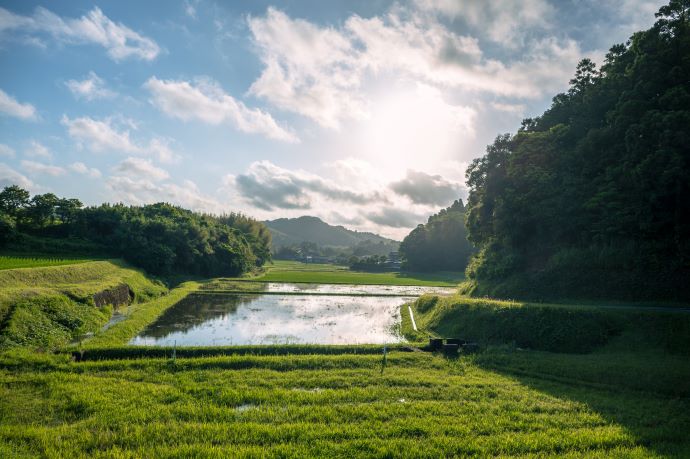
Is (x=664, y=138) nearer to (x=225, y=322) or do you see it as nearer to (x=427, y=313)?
(x=427, y=313)

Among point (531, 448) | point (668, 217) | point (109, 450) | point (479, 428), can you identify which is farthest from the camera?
point (668, 217)

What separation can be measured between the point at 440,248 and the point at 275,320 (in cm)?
7302

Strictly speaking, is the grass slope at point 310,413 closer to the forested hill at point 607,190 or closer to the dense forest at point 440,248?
the forested hill at point 607,190

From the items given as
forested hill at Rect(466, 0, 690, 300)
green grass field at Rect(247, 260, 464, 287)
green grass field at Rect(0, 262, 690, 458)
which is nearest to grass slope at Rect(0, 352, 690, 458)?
green grass field at Rect(0, 262, 690, 458)

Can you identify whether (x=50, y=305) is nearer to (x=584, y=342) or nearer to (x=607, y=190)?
(x=584, y=342)

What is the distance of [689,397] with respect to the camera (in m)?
11.8

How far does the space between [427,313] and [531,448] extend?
67.9 ft

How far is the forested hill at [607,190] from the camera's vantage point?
21.2 metres

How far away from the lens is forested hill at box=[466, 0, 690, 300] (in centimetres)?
2122

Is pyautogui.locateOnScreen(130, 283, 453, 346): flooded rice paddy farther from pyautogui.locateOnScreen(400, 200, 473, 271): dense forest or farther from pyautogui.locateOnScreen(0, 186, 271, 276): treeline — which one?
pyautogui.locateOnScreen(400, 200, 473, 271): dense forest

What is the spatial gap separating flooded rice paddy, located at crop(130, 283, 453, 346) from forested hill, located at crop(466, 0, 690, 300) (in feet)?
36.5

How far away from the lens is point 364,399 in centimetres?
1092

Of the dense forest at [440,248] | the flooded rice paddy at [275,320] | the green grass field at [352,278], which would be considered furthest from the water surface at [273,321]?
the dense forest at [440,248]

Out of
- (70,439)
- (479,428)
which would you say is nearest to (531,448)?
(479,428)
